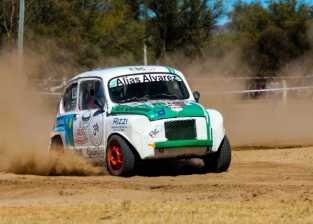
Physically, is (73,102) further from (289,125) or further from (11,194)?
(289,125)

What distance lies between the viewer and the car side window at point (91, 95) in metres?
13.3

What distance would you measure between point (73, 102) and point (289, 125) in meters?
9.94

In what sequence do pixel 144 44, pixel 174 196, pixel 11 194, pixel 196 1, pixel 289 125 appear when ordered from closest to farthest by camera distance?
pixel 174 196 → pixel 11 194 → pixel 289 125 → pixel 144 44 → pixel 196 1

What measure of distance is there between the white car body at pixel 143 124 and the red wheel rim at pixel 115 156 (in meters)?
0.17

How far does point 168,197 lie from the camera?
9.85 metres

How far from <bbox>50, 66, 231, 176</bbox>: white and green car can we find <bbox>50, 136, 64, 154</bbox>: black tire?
18 mm

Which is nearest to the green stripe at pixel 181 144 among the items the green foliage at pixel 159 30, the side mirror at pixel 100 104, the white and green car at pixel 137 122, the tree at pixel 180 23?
the white and green car at pixel 137 122

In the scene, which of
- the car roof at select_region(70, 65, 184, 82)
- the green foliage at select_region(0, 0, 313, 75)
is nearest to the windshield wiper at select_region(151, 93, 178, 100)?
the car roof at select_region(70, 65, 184, 82)

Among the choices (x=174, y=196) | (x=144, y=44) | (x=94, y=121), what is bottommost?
(x=174, y=196)

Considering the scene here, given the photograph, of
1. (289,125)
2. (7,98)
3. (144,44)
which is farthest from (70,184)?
(144,44)

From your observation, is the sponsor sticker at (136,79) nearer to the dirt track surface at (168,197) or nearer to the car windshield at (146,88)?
the car windshield at (146,88)

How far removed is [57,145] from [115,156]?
2.19 metres

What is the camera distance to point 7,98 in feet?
63.4

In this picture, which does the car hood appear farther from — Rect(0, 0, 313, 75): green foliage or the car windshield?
Rect(0, 0, 313, 75): green foliage
